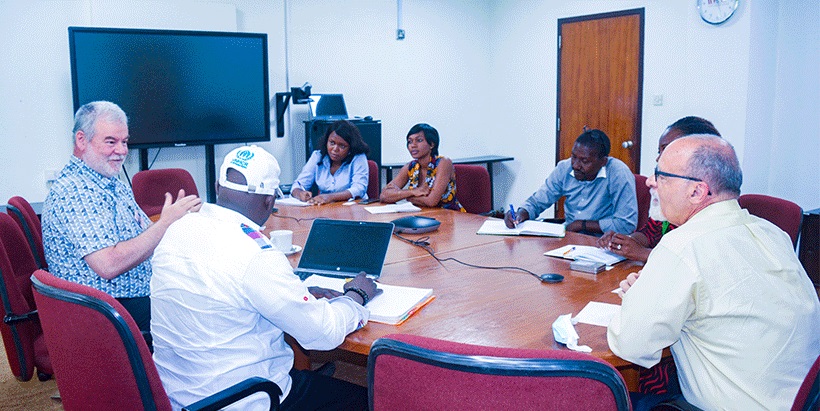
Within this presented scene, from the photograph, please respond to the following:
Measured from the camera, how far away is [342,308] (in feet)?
5.70

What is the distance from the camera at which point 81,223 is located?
2.23 m

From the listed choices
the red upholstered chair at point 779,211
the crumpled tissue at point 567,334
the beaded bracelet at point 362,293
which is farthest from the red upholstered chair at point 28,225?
the red upholstered chair at point 779,211

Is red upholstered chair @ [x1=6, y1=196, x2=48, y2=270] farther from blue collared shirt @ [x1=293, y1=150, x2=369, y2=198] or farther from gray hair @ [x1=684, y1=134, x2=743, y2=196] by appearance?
gray hair @ [x1=684, y1=134, x2=743, y2=196]

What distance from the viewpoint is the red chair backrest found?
1.38m

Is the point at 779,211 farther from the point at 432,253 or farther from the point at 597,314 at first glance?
the point at 432,253

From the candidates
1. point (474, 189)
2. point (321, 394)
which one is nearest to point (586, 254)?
point (321, 394)

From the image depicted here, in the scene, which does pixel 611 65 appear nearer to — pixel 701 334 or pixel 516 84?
pixel 516 84

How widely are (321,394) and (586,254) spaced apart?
1.18m

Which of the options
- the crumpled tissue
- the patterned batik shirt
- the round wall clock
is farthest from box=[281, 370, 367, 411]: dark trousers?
the round wall clock

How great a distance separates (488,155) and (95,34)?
432cm

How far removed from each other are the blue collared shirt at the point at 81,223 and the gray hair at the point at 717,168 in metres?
1.91

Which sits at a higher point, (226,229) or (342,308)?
(226,229)

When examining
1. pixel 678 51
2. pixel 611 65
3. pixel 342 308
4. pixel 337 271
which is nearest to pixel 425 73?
pixel 611 65

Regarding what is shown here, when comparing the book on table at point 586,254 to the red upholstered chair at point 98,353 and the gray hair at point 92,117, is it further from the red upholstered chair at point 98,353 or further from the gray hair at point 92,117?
the gray hair at point 92,117
